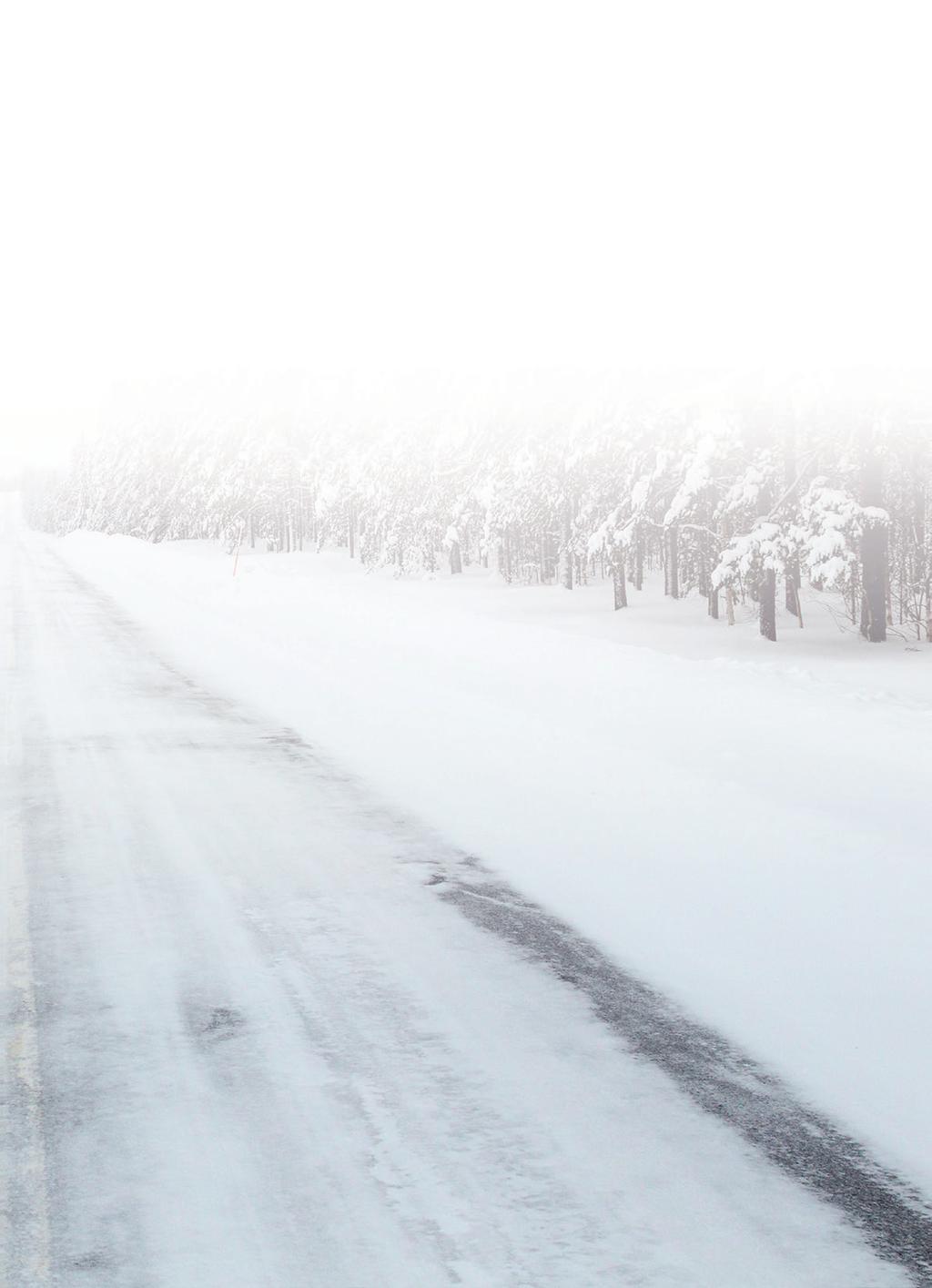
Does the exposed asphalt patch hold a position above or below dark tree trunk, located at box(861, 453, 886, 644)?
below

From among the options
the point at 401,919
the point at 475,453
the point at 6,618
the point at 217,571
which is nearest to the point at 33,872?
the point at 401,919

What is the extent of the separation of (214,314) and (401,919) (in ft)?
227

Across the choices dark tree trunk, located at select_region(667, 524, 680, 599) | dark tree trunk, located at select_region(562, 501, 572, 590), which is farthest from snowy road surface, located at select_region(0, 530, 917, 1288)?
dark tree trunk, located at select_region(562, 501, 572, 590)

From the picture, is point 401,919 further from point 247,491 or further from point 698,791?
point 247,491

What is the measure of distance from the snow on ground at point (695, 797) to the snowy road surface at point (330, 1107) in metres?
0.53

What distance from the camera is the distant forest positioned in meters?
16.8

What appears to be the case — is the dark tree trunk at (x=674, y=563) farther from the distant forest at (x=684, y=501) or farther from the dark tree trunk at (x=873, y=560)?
the dark tree trunk at (x=873, y=560)

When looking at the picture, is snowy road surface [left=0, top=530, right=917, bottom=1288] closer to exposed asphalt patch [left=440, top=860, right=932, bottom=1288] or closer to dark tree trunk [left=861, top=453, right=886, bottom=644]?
exposed asphalt patch [left=440, top=860, right=932, bottom=1288]

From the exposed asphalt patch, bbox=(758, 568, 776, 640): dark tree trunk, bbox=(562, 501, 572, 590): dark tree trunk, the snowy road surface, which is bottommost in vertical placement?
the exposed asphalt patch

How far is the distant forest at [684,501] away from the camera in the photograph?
55.2ft

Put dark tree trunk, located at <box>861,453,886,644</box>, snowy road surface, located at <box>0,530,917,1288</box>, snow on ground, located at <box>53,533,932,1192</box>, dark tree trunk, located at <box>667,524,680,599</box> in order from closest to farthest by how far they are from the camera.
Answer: snowy road surface, located at <box>0,530,917,1288</box>, snow on ground, located at <box>53,533,932,1192</box>, dark tree trunk, located at <box>861,453,886,644</box>, dark tree trunk, located at <box>667,524,680,599</box>

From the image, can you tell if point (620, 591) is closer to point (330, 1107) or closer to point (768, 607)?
point (768, 607)

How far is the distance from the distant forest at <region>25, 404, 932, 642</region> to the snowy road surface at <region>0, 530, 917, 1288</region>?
12386 mm

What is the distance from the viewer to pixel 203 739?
30.4 ft
